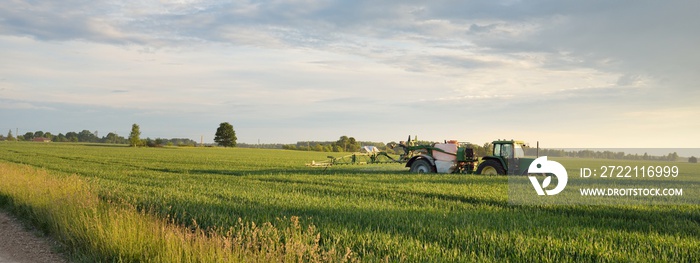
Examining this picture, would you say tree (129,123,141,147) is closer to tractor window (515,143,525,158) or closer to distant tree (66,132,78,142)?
distant tree (66,132,78,142)

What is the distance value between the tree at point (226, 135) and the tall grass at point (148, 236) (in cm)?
12047

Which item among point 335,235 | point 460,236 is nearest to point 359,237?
point 335,235

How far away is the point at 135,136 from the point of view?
12581 centimetres

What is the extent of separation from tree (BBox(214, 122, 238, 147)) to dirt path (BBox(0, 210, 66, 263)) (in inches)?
4817

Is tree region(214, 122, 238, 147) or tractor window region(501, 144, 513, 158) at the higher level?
tree region(214, 122, 238, 147)

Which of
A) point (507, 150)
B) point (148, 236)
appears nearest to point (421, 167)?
point (507, 150)

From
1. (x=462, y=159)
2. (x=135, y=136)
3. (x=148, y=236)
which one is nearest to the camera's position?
(x=148, y=236)

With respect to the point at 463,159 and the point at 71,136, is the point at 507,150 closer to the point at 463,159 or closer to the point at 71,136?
the point at 463,159

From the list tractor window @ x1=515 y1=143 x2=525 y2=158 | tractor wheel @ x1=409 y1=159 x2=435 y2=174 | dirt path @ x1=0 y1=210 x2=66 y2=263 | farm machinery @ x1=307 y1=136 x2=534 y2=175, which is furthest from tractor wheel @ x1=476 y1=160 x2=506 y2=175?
dirt path @ x1=0 y1=210 x2=66 y2=263

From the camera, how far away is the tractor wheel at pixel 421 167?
97.3 feet

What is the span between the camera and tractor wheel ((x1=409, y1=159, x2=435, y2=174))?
29.7 m

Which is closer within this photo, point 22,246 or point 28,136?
point 22,246

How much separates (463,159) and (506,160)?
7.96ft

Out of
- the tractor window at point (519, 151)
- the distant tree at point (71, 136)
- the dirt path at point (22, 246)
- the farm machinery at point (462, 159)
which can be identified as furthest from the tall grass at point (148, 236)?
the distant tree at point (71, 136)
